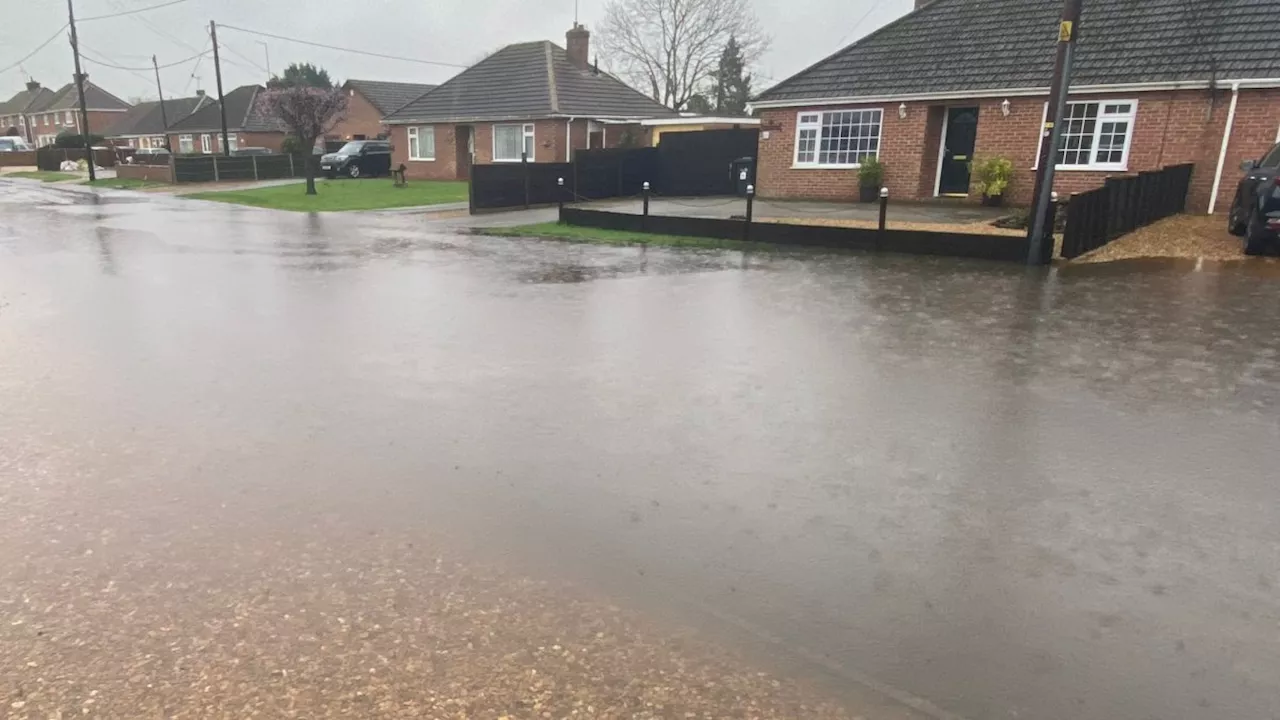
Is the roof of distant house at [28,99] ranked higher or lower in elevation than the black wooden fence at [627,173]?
higher

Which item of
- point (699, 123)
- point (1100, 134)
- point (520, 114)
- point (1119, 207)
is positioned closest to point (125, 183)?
point (520, 114)

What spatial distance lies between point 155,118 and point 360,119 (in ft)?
108

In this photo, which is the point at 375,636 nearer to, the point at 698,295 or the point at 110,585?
the point at 110,585

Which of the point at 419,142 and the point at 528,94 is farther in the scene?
the point at 419,142

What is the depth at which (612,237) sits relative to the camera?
16391mm

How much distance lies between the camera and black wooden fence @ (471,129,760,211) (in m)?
21.9

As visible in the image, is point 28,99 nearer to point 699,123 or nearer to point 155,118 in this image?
point 155,118

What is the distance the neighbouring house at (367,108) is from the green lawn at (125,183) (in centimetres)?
1393

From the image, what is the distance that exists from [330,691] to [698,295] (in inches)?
305

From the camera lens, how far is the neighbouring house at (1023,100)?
16.9 m

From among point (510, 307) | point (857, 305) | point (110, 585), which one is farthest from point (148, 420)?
point (857, 305)

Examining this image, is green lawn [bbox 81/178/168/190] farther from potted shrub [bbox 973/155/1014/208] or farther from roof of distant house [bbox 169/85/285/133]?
potted shrub [bbox 973/155/1014/208]

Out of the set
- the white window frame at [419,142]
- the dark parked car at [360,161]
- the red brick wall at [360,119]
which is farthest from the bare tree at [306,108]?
the red brick wall at [360,119]

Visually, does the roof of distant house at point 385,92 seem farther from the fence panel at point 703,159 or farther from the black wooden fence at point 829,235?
the black wooden fence at point 829,235
